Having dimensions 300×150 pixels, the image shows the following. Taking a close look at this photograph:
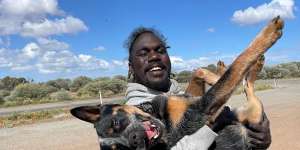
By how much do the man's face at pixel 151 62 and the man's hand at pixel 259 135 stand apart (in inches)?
32.6

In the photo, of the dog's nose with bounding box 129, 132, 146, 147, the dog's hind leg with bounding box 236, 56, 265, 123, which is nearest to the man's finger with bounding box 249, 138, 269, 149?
the dog's hind leg with bounding box 236, 56, 265, 123

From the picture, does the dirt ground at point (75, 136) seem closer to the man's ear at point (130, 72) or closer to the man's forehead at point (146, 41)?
the man's ear at point (130, 72)

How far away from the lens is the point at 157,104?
150 inches

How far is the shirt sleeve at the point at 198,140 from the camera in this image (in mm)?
3342

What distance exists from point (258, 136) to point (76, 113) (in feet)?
4.97

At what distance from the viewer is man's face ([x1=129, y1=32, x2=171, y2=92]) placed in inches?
153

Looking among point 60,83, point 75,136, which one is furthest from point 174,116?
point 60,83

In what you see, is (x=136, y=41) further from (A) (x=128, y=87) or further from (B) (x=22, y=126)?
(B) (x=22, y=126)

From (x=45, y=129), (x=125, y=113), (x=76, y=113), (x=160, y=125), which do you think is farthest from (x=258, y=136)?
(x=45, y=129)

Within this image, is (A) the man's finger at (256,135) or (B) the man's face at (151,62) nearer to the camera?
(A) the man's finger at (256,135)

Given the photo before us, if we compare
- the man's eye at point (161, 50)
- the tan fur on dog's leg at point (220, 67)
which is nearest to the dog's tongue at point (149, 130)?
the man's eye at point (161, 50)

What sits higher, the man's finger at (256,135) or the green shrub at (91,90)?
the man's finger at (256,135)

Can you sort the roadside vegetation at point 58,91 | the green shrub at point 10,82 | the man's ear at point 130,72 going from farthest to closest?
1. the green shrub at point 10,82
2. the roadside vegetation at point 58,91
3. the man's ear at point 130,72

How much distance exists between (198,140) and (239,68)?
0.91m
